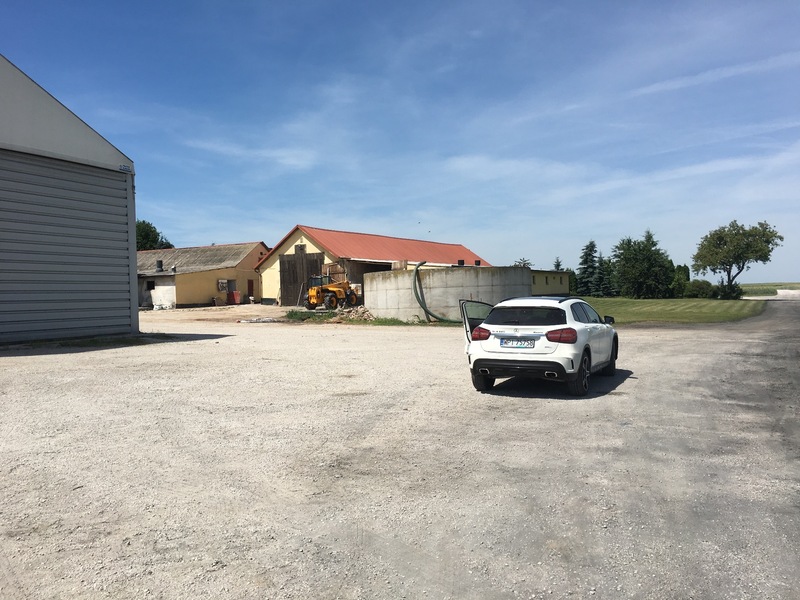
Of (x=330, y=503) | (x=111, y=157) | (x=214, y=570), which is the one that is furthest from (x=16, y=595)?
(x=111, y=157)

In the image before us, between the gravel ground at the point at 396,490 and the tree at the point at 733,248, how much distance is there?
61596 mm

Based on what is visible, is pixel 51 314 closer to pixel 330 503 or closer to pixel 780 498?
pixel 330 503

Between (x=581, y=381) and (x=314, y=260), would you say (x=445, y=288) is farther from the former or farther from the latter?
(x=314, y=260)

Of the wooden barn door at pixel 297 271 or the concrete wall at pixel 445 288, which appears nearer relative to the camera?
the concrete wall at pixel 445 288

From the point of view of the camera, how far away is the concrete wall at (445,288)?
86.0 ft

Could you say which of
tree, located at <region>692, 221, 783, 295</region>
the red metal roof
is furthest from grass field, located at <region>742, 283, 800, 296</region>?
the red metal roof

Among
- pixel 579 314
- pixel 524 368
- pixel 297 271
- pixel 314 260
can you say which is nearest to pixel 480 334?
pixel 524 368

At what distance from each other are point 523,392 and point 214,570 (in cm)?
707

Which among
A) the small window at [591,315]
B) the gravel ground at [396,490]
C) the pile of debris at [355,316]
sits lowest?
the gravel ground at [396,490]

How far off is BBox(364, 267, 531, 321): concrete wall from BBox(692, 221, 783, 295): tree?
154 ft

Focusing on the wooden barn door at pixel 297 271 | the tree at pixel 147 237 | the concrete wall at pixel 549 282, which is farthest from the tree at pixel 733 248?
the tree at pixel 147 237

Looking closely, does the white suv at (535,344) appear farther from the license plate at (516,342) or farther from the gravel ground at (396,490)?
the gravel ground at (396,490)

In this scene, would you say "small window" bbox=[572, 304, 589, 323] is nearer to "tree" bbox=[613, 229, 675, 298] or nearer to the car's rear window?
the car's rear window

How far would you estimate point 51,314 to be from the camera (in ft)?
56.4
